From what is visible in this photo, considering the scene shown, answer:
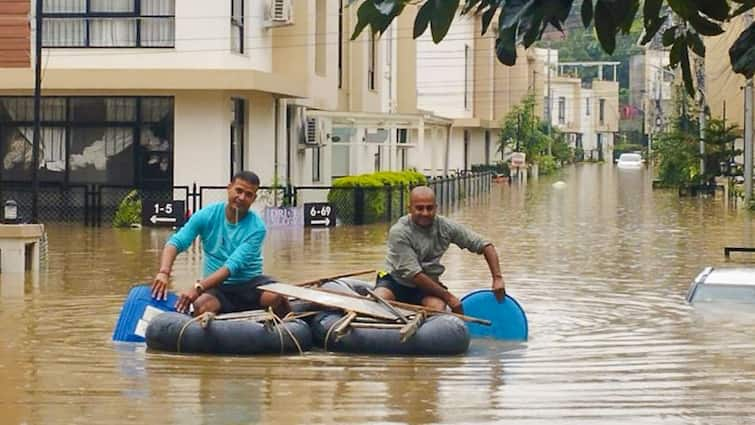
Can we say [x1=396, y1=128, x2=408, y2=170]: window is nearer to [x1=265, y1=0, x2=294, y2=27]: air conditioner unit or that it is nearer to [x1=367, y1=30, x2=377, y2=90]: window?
[x1=367, y1=30, x2=377, y2=90]: window

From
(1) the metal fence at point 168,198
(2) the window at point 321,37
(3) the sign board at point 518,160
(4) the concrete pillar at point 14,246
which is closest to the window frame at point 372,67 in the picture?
(2) the window at point 321,37

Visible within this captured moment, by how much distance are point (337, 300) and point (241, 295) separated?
2.72ft

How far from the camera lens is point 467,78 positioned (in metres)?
82.7

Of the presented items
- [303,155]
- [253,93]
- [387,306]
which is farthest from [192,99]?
[387,306]

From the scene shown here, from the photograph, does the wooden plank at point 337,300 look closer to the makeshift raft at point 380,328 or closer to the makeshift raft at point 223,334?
the makeshift raft at point 380,328

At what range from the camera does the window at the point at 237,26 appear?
37.4 metres

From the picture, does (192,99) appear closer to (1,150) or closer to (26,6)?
(1,150)

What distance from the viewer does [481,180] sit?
6353 centimetres

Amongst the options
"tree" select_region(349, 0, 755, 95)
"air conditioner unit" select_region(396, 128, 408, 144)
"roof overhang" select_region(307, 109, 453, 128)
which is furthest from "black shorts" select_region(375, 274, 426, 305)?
"air conditioner unit" select_region(396, 128, 408, 144)

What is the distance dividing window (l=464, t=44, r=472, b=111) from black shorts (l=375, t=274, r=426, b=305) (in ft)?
222

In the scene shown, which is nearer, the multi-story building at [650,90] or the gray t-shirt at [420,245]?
the gray t-shirt at [420,245]

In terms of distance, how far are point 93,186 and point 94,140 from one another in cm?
134

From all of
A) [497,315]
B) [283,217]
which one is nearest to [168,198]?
[283,217]

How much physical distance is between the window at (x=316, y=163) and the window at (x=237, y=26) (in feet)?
30.2
